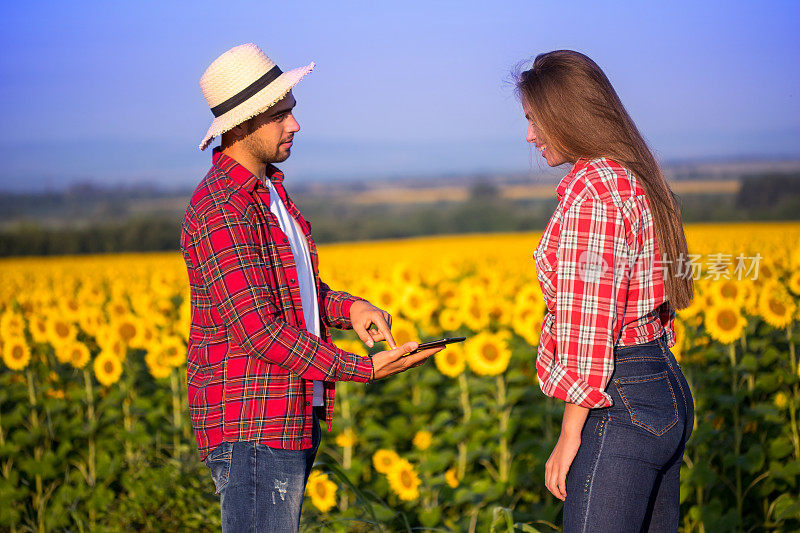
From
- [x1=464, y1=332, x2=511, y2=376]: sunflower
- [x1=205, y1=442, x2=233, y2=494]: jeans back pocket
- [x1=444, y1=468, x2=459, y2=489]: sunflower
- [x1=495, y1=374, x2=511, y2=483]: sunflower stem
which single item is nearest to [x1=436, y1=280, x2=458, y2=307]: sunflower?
[x1=464, y1=332, x2=511, y2=376]: sunflower

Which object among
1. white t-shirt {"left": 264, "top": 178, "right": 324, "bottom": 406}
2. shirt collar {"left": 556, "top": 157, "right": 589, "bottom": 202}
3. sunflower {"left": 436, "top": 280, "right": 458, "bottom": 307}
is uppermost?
shirt collar {"left": 556, "top": 157, "right": 589, "bottom": 202}

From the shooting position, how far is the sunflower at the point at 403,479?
4.61 m

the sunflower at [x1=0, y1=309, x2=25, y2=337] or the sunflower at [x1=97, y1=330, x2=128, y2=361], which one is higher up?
the sunflower at [x1=0, y1=309, x2=25, y2=337]

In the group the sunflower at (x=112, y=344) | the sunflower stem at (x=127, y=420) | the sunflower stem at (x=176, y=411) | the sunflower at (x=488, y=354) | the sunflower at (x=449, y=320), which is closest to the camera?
the sunflower at (x=488, y=354)

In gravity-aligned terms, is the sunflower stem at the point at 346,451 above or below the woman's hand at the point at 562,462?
below

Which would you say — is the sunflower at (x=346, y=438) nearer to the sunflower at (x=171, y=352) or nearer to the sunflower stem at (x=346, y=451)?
the sunflower stem at (x=346, y=451)

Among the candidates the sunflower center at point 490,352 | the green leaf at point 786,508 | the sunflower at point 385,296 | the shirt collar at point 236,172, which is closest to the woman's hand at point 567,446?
the shirt collar at point 236,172

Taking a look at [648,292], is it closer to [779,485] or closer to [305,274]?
[305,274]

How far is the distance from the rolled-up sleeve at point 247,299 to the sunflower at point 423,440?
9.55ft

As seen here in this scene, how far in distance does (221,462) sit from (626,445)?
118 cm

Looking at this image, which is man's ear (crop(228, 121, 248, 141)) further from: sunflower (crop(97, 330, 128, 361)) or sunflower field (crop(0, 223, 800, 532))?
sunflower (crop(97, 330, 128, 361))

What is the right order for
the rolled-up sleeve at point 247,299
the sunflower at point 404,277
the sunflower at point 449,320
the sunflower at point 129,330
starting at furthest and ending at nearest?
the sunflower at point 404,277 < the sunflower at point 449,320 < the sunflower at point 129,330 < the rolled-up sleeve at point 247,299

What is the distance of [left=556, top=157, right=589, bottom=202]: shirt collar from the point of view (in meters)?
2.08

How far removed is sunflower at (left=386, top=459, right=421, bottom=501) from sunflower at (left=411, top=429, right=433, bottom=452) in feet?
1.27
